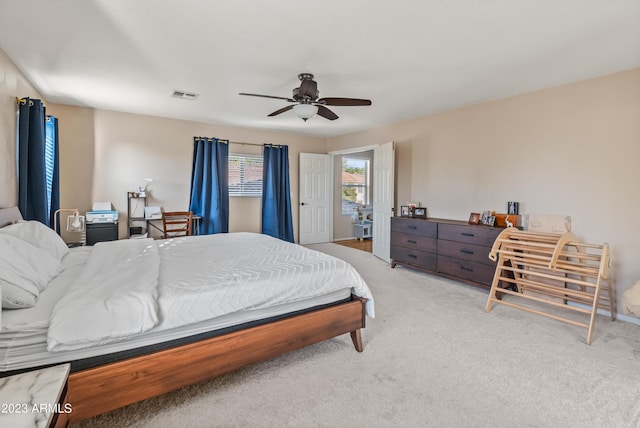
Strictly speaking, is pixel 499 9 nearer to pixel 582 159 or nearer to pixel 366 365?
pixel 582 159

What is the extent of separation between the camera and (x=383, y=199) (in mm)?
5199

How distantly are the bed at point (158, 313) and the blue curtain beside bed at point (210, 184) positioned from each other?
2.71 meters

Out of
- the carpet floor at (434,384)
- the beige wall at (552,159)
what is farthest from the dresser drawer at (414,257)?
the carpet floor at (434,384)

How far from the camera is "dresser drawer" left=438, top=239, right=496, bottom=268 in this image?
350cm

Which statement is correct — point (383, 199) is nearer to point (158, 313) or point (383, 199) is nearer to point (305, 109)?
point (305, 109)

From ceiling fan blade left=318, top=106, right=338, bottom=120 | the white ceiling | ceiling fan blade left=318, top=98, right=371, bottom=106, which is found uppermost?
the white ceiling

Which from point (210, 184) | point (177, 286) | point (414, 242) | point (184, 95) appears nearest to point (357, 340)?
point (177, 286)

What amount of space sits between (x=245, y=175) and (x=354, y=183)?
2787 mm

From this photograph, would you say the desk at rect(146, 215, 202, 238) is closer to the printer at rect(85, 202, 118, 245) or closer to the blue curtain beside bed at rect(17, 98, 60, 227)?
the printer at rect(85, 202, 118, 245)

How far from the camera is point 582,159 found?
313 centimetres

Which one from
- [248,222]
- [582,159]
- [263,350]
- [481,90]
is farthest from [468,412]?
[248,222]

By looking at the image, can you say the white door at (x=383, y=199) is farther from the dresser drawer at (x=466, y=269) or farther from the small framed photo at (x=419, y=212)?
the dresser drawer at (x=466, y=269)

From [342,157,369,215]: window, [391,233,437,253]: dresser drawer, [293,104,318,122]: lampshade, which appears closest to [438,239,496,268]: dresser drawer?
[391,233,437,253]: dresser drawer

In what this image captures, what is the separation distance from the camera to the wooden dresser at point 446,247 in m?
3.51
